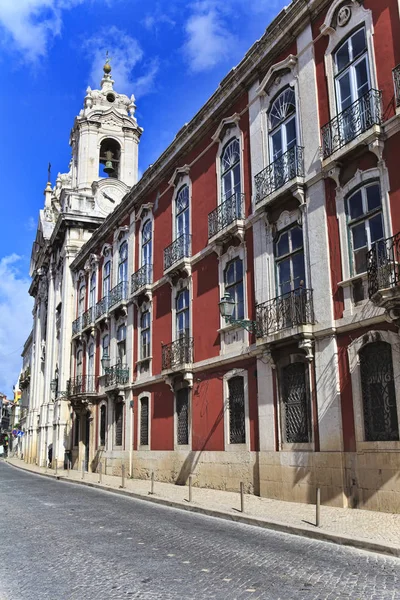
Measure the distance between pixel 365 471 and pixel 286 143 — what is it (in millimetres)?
8561

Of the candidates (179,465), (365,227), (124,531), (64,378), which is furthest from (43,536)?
(64,378)

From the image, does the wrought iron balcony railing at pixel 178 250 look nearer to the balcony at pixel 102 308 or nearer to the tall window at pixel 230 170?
the tall window at pixel 230 170

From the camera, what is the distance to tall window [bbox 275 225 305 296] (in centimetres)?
1438

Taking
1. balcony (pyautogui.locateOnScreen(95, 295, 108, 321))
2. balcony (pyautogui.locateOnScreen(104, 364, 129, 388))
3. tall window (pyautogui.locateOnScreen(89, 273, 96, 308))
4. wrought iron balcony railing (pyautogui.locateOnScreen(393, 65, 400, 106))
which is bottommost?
balcony (pyautogui.locateOnScreen(104, 364, 129, 388))

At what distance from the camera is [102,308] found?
28.6 metres

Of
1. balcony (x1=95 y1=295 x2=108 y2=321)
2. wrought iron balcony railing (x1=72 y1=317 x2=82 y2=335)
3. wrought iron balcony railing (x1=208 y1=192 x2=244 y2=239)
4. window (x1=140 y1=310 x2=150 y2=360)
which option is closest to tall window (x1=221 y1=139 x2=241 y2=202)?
wrought iron balcony railing (x1=208 y1=192 x2=244 y2=239)

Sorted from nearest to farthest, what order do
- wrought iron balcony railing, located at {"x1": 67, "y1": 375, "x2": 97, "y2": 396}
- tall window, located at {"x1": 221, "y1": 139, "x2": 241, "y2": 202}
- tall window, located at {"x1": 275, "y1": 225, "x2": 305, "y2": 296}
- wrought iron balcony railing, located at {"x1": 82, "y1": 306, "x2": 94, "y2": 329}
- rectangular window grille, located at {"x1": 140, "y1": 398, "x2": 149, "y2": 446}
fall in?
tall window, located at {"x1": 275, "y1": 225, "x2": 305, "y2": 296}
tall window, located at {"x1": 221, "y1": 139, "x2": 241, "y2": 202}
rectangular window grille, located at {"x1": 140, "y1": 398, "x2": 149, "y2": 446}
wrought iron balcony railing, located at {"x1": 67, "y1": 375, "x2": 97, "y2": 396}
wrought iron balcony railing, located at {"x1": 82, "y1": 306, "x2": 94, "y2": 329}

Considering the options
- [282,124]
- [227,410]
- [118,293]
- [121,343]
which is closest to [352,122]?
[282,124]

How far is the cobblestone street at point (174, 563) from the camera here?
5941mm

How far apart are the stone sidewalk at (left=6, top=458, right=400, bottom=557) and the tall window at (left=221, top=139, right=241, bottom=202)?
8.84m

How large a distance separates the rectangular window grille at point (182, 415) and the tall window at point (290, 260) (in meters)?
6.22

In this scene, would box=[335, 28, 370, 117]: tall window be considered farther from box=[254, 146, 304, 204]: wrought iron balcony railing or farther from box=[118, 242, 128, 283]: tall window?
box=[118, 242, 128, 283]: tall window

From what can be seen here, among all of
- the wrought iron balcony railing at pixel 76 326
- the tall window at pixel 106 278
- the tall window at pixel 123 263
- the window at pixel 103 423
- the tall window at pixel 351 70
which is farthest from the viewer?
the wrought iron balcony railing at pixel 76 326

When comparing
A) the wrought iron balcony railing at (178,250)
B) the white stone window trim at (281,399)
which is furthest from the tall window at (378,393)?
the wrought iron balcony railing at (178,250)
